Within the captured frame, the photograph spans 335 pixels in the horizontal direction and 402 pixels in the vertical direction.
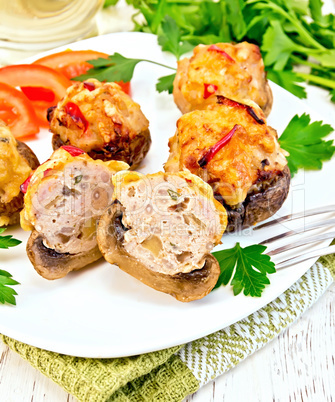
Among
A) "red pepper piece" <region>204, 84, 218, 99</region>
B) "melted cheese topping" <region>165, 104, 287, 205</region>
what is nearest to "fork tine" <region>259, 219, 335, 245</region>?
"melted cheese topping" <region>165, 104, 287, 205</region>

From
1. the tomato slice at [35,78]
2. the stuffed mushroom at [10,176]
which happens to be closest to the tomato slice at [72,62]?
the tomato slice at [35,78]

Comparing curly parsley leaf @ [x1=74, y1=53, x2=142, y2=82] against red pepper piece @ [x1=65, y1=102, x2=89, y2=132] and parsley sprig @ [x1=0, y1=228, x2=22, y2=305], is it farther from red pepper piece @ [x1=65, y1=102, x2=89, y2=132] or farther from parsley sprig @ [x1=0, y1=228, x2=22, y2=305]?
parsley sprig @ [x1=0, y1=228, x2=22, y2=305]

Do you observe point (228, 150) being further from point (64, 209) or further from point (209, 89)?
point (64, 209)

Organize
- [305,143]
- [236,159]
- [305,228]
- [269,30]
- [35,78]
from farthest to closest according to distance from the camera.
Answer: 1. [269,30]
2. [35,78]
3. [305,143]
4. [305,228]
5. [236,159]

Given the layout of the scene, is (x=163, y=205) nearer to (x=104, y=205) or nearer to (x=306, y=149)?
(x=104, y=205)

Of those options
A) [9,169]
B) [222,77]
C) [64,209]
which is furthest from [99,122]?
[222,77]

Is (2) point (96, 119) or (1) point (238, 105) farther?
(2) point (96, 119)

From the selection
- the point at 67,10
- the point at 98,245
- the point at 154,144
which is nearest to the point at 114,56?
the point at 154,144

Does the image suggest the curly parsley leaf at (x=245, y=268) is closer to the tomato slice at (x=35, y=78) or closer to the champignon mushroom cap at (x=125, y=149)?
the champignon mushroom cap at (x=125, y=149)
